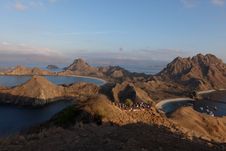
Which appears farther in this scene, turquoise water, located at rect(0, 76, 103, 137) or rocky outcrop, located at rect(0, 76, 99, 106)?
rocky outcrop, located at rect(0, 76, 99, 106)

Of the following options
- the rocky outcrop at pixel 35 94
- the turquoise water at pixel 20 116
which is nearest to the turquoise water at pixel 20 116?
the turquoise water at pixel 20 116

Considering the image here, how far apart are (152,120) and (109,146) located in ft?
56.4

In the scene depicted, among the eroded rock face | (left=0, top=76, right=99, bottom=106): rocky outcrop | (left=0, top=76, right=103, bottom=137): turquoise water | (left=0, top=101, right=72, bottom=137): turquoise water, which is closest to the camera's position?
(left=0, top=76, right=103, bottom=137): turquoise water

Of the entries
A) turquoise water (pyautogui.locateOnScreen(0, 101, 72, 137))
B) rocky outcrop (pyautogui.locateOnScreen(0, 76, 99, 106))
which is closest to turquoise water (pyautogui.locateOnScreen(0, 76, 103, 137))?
turquoise water (pyautogui.locateOnScreen(0, 101, 72, 137))

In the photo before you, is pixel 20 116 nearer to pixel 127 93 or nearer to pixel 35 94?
pixel 35 94

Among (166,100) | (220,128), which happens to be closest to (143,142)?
(220,128)

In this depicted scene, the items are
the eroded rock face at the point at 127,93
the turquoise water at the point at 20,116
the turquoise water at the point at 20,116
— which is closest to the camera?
A: the turquoise water at the point at 20,116

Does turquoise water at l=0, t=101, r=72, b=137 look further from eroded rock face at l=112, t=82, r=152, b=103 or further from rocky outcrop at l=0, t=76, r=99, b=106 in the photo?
eroded rock face at l=112, t=82, r=152, b=103

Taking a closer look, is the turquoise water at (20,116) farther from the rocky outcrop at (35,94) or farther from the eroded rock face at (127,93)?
the eroded rock face at (127,93)

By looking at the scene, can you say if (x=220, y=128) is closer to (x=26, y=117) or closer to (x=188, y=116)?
(x=188, y=116)

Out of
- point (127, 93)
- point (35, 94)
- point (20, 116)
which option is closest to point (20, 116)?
point (20, 116)

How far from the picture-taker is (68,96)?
172125 mm

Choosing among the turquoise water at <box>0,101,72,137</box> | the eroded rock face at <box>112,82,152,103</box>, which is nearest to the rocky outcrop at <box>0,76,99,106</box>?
the turquoise water at <box>0,101,72,137</box>

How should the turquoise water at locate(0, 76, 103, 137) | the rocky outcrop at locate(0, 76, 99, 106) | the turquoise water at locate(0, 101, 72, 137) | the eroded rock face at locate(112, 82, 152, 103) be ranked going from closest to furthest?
the turquoise water at locate(0, 76, 103, 137), the turquoise water at locate(0, 101, 72, 137), the rocky outcrop at locate(0, 76, 99, 106), the eroded rock face at locate(112, 82, 152, 103)
